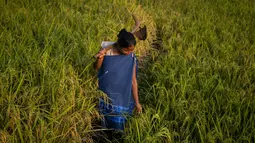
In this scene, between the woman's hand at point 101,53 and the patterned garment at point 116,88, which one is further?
the patterned garment at point 116,88

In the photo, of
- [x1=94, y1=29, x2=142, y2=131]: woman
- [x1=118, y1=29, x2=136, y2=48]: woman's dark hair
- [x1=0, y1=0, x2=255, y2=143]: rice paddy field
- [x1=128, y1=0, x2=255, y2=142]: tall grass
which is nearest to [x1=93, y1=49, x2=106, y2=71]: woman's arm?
[x1=94, y1=29, x2=142, y2=131]: woman

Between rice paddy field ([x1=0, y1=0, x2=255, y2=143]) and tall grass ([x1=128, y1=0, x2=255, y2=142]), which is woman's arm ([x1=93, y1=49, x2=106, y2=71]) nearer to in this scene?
rice paddy field ([x1=0, y1=0, x2=255, y2=143])

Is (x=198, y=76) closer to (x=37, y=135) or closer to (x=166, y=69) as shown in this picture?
(x=166, y=69)

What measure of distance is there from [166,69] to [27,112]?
5.35ft

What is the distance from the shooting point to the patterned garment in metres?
2.12

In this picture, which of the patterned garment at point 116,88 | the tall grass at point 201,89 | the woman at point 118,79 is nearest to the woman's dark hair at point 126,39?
the woman at point 118,79

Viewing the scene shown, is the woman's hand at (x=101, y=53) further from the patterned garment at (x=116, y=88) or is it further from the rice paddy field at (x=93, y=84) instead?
the rice paddy field at (x=93, y=84)

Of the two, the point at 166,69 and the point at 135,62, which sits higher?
the point at 135,62

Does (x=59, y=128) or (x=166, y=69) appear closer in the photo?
(x=59, y=128)

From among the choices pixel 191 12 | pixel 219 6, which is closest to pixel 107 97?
pixel 191 12

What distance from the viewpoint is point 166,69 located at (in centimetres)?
309

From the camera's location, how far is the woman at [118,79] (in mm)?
2070

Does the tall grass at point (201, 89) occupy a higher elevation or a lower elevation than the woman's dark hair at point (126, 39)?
lower

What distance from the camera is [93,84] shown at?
2.62 m
